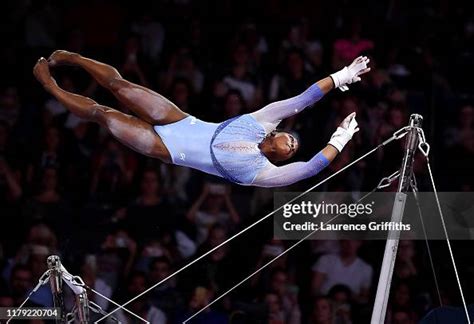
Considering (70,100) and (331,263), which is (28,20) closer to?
(70,100)

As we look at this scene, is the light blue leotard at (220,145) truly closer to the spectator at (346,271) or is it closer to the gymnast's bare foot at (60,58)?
the gymnast's bare foot at (60,58)

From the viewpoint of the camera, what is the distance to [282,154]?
5.57 meters

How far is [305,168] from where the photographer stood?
5.55 m

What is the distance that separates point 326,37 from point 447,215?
1.53 m

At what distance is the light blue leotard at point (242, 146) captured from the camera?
5.57 metres

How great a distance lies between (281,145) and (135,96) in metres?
0.66

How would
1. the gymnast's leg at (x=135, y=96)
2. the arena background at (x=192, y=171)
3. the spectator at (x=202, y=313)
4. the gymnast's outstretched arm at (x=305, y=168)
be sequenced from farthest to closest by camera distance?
1. the arena background at (x=192, y=171)
2. the spectator at (x=202, y=313)
3. the gymnast's leg at (x=135, y=96)
4. the gymnast's outstretched arm at (x=305, y=168)

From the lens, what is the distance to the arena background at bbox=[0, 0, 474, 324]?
6.46m

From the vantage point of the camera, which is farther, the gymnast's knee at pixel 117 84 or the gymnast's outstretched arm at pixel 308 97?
the gymnast's knee at pixel 117 84

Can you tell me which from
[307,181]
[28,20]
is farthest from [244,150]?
[28,20]

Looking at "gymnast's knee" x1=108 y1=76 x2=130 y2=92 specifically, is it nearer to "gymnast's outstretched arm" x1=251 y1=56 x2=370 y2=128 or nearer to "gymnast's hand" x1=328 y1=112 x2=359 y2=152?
"gymnast's outstretched arm" x1=251 y1=56 x2=370 y2=128

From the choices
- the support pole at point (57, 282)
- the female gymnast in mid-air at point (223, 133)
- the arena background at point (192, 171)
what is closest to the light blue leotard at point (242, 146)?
the female gymnast in mid-air at point (223, 133)

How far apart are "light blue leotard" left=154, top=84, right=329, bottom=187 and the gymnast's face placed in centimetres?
4

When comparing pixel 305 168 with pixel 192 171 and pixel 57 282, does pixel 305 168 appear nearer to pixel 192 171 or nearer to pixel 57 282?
pixel 57 282
